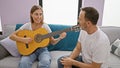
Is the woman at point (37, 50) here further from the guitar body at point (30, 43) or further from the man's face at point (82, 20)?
the man's face at point (82, 20)

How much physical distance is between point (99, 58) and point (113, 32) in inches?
45.8

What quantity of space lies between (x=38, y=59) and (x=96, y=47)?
34.5 inches

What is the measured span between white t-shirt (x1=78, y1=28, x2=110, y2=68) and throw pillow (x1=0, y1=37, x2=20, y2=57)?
0.98 metres

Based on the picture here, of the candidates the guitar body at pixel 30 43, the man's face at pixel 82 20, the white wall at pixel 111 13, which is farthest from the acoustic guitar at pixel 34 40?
the white wall at pixel 111 13

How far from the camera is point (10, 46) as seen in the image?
7.46 feet

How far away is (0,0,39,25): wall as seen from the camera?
2.96 m

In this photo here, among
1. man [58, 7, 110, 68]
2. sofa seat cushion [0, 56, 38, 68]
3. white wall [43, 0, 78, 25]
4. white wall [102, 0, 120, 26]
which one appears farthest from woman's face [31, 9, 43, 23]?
white wall [102, 0, 120, 26]

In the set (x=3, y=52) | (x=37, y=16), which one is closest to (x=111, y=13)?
(x=37, y=16)

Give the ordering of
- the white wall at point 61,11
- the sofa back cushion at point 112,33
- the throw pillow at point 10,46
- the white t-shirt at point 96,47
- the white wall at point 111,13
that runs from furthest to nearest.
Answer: the white wall at point 61,11, the white wall at point 111,13, the sofa back cushion at point 112,33, the throw pillow at point 10,46, the white t-shirt at point 96,47

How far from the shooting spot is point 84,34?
68.2 inches

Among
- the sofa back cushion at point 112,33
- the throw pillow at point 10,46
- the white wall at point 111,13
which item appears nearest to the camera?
the throw pillow at point 10,46

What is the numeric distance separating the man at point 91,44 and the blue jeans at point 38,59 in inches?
11.5

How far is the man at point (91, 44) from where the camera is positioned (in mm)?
1510

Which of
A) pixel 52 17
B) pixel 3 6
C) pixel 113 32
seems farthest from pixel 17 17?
pixel 113 32
